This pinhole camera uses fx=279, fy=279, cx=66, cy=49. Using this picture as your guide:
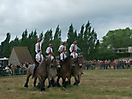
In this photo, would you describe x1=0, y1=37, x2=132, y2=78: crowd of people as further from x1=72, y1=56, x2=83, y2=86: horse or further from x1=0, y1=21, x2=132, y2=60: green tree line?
x1=0, y1=21, x2=132, y2=60: green tree line

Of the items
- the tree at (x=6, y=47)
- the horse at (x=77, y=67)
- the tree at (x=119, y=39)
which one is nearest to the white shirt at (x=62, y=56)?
the horse at (x=77, y=67)

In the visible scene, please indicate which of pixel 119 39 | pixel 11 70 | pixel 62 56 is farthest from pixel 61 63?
pixel 119 39

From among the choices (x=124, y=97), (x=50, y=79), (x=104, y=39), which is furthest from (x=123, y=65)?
(x=104, y=39)

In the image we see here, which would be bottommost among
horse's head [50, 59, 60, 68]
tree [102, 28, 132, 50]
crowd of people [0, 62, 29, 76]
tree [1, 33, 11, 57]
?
crowd of people [0, 62, 29, 76]

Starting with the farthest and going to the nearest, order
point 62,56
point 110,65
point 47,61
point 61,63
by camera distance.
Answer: point 110,65 < point 62,56 < point 61,63 < point 47,61

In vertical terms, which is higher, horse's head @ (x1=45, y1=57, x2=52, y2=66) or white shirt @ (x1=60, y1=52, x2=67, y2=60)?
white shirt @ (x1=60, y1=52, x2=67, y2=60)

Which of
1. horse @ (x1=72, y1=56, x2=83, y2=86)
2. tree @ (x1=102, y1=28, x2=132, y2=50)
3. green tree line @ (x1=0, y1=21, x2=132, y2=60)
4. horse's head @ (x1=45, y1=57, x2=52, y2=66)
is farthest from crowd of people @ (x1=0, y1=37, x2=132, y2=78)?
tree @ (x1=102, y1=28, x2=132, y2=50)

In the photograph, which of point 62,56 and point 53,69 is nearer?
point 53,69

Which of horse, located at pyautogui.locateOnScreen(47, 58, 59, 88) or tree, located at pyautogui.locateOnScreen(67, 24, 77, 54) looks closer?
horse, located at pyautogui.locateOnScreen(47, 58, 59, 88)

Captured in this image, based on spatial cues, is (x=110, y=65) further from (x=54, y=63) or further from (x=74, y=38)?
(x=54, y=63)

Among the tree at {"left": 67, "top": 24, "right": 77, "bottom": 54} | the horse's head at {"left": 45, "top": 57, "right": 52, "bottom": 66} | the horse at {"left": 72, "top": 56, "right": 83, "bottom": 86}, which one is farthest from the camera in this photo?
the tree at {"left": 67, "top": 24, "right": 77, "bottom": 54}

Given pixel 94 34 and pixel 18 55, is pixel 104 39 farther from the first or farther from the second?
pixel 18 55

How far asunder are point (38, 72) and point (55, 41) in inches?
2018

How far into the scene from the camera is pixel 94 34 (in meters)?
74.9
